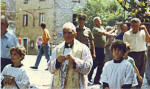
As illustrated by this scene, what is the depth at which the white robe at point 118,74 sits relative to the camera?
431cm

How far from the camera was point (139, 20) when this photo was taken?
257 inches

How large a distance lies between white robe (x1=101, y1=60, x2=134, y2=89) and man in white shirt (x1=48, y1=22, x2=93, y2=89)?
10.3 inches

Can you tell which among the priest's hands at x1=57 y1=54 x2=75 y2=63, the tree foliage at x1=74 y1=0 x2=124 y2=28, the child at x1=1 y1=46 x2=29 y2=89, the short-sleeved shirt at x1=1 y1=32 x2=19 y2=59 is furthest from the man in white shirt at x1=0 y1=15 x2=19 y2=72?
the tree foliage at x1=74 y1=0 x2=124 y2=28

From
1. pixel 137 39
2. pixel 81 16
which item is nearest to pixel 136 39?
pixel 137 39

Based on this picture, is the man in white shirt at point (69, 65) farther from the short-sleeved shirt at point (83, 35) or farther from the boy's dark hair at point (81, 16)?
the short-sleeved shirt at point (83, 35)

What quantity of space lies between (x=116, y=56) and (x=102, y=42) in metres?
3.56

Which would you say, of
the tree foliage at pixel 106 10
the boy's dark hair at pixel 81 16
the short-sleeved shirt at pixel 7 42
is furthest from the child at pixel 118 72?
the tree foliage at pixel 106 10

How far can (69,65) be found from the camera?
4469mm

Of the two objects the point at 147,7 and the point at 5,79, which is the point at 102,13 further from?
the point at 5,79

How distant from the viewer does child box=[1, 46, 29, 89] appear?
466 centimetres

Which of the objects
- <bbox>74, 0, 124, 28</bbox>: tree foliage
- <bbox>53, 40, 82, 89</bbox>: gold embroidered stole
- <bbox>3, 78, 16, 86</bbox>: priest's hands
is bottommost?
<bbox>74, 0, 124, 28</bbox>: tree foliage

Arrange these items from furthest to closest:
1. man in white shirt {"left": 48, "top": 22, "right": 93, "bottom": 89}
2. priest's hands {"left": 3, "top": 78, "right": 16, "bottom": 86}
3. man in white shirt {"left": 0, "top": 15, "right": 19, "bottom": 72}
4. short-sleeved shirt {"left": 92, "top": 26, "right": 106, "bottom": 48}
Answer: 1. short-sleeved shirt {"left": 92, "top": 26, "right": 106, "bottom": 48}
2. man in white shirt {"left": 0, "top": 15, "right": 19, "bottom": 72}
3. priest's hands {"left": 3, "top": 78, "right": 16, "bottom": 86}
4. man in white shirt {"left": 48, "top": 22, "right": 93, "bottom": 89}

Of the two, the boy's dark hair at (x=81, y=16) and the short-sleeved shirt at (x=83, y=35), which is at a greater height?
the boy's dark hair at (x=81, y=16)

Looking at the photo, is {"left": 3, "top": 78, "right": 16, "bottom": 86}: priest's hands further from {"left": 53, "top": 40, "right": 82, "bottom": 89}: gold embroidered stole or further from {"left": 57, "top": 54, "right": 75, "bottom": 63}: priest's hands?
{"left": 57, "top": 54, "right": 75, "bottom": 63}: priest's hands
